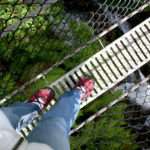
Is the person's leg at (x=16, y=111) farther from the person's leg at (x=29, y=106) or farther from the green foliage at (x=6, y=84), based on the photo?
the green foliage at (x=6, y=84)

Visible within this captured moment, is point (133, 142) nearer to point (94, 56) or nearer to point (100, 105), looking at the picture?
point (100, 105)

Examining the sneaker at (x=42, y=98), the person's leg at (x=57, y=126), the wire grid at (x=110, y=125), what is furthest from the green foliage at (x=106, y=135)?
the person's leg at (x=57, y=126)

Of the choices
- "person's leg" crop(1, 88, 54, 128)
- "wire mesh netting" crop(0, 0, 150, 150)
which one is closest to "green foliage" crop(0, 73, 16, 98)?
"wire mesh netting" crop(0, 0, 150, 150)

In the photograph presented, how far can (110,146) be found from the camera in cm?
269

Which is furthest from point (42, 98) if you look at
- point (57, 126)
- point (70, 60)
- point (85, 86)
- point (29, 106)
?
point (57, 126)

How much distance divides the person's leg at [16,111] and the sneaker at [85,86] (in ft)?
1.33

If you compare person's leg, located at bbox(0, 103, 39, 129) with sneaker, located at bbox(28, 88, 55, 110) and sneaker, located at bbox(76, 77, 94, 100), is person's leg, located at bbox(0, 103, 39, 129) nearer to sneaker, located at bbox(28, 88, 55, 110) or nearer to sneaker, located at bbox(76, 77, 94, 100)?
sneaker, located at bbox(28, 88, 55, 110)

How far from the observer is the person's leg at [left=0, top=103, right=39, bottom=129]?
5.65 ft

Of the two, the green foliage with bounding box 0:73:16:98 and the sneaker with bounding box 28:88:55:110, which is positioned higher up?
the green foliage with bounding box 0:73:16:98

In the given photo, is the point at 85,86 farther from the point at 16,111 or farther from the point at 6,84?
the point at 16,111

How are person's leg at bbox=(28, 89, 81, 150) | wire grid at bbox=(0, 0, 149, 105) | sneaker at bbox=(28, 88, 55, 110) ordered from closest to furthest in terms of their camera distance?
1. person's leg at bbox=(28, 89, 81, 150)
2. sneaker at bbox=(28, 88, 55, 110)
3. wire grid at bbox=(0, 0, 149, 105)

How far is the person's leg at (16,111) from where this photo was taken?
67.8 inches

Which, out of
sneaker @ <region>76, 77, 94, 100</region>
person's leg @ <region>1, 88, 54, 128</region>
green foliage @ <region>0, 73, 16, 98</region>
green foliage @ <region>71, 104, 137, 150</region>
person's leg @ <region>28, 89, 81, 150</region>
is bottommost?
green foliage @ <region>71, 104, 137, 150</region>

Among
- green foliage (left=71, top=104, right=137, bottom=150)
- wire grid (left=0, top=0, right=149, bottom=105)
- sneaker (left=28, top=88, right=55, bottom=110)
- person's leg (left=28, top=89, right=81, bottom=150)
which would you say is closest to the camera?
Answer: person's leg (left=28, top=89, right=81, bottom=150)
